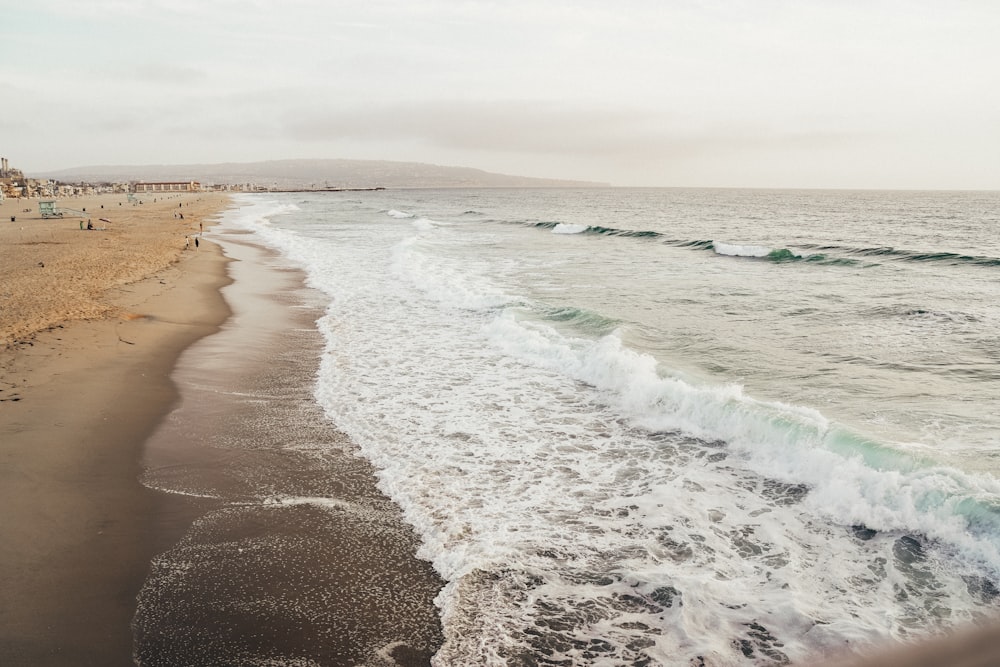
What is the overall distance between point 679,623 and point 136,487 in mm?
5790

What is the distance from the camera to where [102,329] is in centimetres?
1259

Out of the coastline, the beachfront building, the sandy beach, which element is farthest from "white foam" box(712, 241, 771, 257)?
the beachfront building

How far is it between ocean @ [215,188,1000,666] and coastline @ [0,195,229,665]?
2505 millimetres

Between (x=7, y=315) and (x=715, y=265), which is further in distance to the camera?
(x=715, y=265)

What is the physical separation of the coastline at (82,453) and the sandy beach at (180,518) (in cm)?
2

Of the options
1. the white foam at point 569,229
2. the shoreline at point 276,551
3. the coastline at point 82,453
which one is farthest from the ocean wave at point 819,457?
the white foam at point 569,229

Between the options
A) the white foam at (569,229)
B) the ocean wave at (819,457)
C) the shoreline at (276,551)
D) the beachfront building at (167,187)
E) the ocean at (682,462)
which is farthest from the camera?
the beachfront building at (167,187)

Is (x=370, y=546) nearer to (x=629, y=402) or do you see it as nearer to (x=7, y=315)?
(x=629, y=402)

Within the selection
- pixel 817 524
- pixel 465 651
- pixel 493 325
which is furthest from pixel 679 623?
pixel 493 325

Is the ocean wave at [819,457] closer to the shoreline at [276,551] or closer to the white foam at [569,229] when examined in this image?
the shoreline at [276,551]

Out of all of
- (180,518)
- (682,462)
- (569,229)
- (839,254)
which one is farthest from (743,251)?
(180,518)

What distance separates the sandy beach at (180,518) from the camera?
464cm

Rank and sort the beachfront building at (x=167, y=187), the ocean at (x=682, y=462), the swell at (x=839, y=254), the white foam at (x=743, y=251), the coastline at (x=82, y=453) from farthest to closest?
the beachfront building at (x=167, y=187) → the white foam at (x=743, y=251) → the swell at (x=839, y=254) → the ocean at (x=682, y=462) → the coastline at (x=82, y=453)

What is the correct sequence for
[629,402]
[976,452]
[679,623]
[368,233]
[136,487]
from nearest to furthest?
[679,623]
[136,487]
[976,452]
[629,402]
[368,233]
